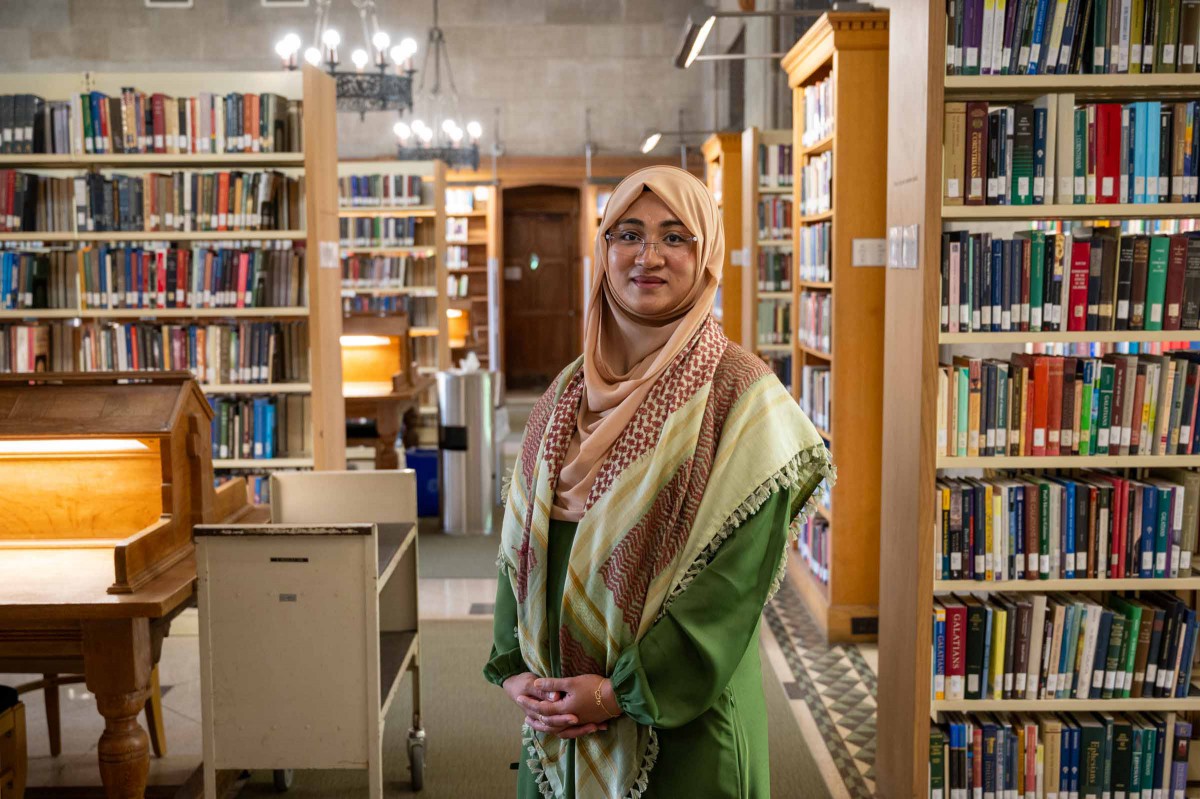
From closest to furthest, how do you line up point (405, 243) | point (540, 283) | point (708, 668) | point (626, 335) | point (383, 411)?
point (708, 668) < point (626, 335) < point (383, 411) < point (405, 243) < point (540, 283)

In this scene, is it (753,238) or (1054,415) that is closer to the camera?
(1054,415)

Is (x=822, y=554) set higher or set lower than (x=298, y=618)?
lower

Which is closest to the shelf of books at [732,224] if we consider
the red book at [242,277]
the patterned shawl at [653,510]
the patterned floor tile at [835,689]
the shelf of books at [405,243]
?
the shelf of books at [405,243]

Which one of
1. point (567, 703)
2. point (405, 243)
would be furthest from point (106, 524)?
point (405, 243)

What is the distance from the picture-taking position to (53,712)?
3.71m

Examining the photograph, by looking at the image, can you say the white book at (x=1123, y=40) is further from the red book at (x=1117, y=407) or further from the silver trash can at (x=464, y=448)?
the silver trash can at (x=464, y=448)

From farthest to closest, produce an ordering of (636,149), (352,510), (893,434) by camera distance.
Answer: (636,149) < (352,510) < (893,434)

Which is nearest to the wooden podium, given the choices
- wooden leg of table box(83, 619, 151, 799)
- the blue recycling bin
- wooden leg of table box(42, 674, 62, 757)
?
wooden leg of table box(83, 619, 151, 799)

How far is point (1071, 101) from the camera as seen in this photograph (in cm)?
290

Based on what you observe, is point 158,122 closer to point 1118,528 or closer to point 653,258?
point 653,258

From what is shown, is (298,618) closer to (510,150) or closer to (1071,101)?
(1071,101)

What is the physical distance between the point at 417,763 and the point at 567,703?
191 centimetres

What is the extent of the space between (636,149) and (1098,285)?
38.6 ft

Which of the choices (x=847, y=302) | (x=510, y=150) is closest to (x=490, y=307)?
(x=510, y=150)
